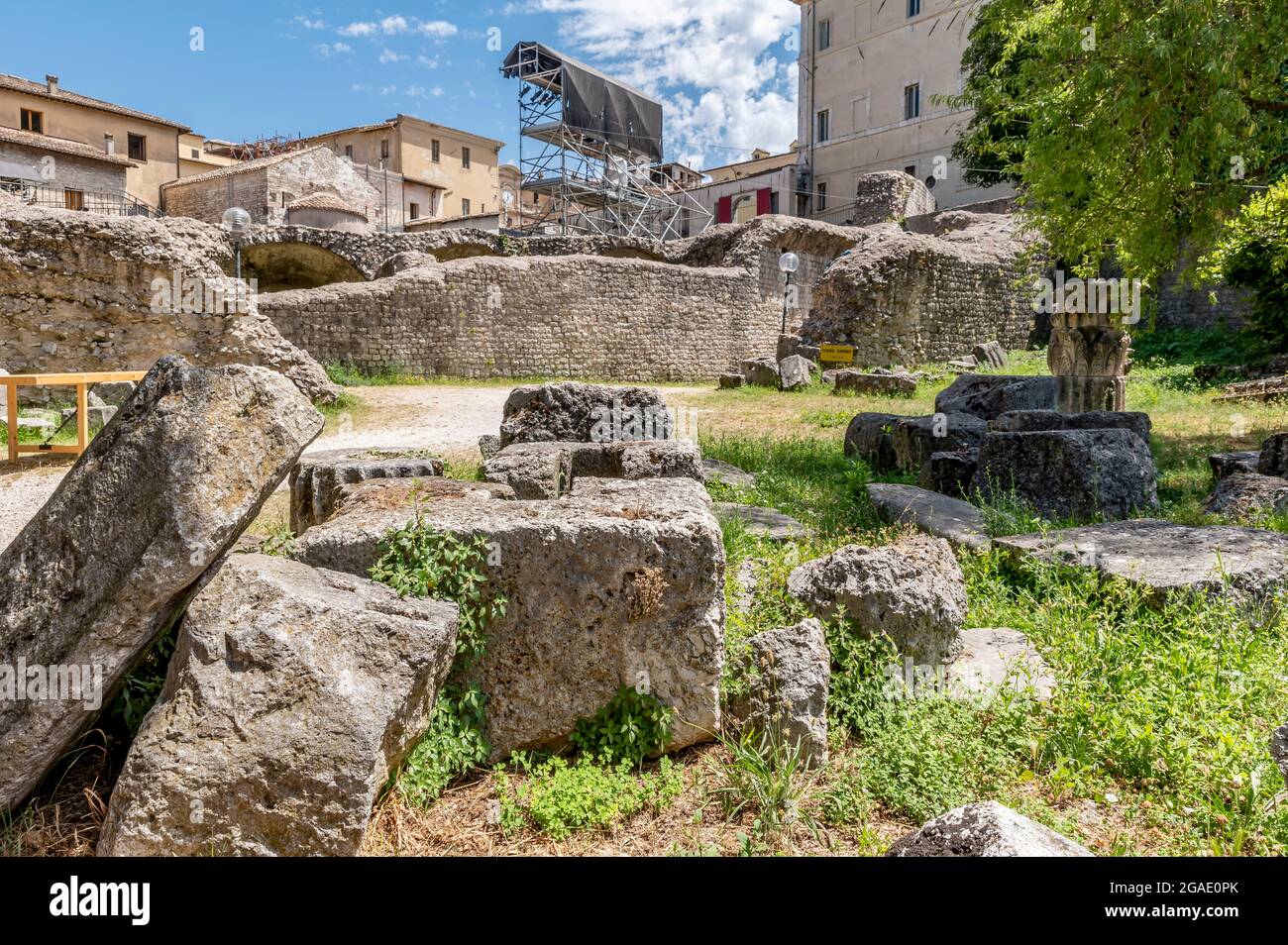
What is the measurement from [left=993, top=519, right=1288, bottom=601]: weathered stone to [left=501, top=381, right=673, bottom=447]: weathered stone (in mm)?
2910

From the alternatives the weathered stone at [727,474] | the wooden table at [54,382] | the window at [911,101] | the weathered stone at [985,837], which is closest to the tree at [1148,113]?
the weathered stone at [727,474]

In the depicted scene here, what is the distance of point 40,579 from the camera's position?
103 inches

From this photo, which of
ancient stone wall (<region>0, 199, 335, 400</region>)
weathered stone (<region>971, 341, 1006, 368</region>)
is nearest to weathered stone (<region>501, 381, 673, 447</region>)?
ancient stone wall (<region>0, 199, 335, 400</region>)

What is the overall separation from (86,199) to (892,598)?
34.6 m

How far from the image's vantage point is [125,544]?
8.40 feet

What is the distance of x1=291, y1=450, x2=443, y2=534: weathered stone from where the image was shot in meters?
4.83

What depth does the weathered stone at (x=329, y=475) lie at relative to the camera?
4828 millimetres

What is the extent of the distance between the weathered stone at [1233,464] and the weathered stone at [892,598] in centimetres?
418

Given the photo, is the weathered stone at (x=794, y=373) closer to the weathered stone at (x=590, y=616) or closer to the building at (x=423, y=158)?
the weathered stone at (x=590, y=616)

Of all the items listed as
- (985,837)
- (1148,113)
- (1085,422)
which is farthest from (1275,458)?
(985,837)

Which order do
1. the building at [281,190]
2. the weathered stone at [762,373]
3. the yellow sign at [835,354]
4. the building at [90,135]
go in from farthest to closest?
the building at [281,190] → the building at [90,135] → the yellow sign at [835,354] → the weathered stone at [762,373]

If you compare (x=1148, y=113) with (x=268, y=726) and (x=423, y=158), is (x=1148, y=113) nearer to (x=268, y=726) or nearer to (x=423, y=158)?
(x=268, y=726)

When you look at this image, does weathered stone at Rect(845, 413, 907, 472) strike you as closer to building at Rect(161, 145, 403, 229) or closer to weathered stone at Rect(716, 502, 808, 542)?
weathered stone at Rect(716, 502, 808, 542)

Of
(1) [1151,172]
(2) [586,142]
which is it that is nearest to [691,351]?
(1) [1151,172]
